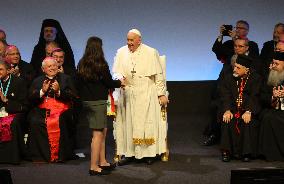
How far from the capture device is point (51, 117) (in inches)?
270

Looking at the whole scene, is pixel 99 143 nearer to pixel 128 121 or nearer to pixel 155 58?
pixel 128 121

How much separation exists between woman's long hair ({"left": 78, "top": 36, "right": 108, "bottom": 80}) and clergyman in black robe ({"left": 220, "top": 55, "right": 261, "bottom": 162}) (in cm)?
165

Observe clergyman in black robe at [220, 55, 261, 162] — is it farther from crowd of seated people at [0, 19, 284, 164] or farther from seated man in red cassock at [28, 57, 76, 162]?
seated man in red cassock at [28, 57, 76, 162]

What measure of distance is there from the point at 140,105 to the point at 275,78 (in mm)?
1654

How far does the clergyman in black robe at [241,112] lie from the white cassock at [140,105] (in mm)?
741

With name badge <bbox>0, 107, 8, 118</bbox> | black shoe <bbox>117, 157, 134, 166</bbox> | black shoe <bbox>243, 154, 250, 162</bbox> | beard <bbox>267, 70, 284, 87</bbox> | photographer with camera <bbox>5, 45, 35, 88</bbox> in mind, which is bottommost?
black shoe <bbox>117, 157, 134, 166</bbox>

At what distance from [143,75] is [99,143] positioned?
1022 millimetres

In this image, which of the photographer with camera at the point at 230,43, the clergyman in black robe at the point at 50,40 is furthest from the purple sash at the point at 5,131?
the photographer with camera at the point at 230,43

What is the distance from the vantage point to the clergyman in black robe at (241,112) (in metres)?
6.70

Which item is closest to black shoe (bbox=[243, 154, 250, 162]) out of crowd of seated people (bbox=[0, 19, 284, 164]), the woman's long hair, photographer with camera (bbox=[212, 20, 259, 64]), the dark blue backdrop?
crowd of seated people (bbox=[0, 19, 284, 164])

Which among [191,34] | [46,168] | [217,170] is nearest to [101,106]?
[46,168]

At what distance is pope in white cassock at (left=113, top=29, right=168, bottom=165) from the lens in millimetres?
6660

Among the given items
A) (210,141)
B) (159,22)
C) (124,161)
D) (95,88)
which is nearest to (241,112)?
(210,141)

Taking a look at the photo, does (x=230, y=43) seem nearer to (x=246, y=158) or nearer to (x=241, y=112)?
(x=241, y=112)
